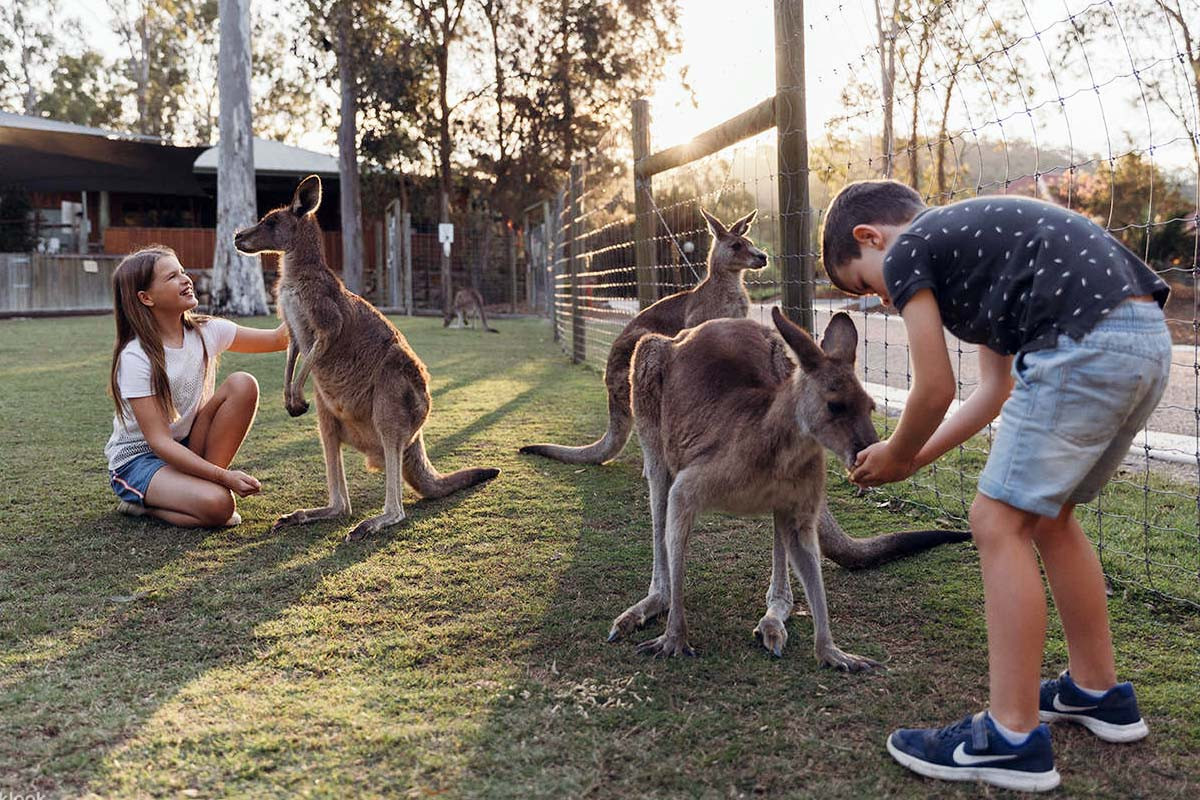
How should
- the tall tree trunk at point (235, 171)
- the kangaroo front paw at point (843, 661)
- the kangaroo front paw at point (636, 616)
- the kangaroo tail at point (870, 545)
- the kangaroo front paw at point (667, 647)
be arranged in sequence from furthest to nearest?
the tall tree trunk at point (235, 171), the kangaroo tail at point (870, 545), the kangaroo front paw at point (636, 616), the kangaroo front paw at point (667, 647), the kangaroo front paw at point (843, 661)

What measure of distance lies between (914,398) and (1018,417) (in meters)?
0.18

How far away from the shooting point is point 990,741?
1.80 meters

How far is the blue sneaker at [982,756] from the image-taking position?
1775mm

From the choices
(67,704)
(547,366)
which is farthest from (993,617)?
(547,366)

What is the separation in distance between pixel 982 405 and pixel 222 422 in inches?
107

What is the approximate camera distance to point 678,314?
4.45m

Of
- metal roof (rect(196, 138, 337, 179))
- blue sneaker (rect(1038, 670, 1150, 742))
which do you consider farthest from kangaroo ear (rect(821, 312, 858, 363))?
metal roof (rect(196, 138, 337, 179))

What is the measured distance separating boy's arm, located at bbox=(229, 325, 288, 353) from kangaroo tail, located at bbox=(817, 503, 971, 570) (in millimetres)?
2291

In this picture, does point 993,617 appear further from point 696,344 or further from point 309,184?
point 309,184

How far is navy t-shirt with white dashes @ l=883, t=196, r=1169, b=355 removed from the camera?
1.79m

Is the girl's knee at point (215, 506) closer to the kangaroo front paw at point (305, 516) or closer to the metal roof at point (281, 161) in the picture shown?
the kangaroo front paw at point (305, 516)

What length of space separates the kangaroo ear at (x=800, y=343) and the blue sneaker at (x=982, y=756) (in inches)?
30.8

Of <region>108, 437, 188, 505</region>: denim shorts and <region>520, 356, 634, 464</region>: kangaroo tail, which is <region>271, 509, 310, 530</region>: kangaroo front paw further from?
<region>520, 356, 634, 464</region>: kangaroo tail

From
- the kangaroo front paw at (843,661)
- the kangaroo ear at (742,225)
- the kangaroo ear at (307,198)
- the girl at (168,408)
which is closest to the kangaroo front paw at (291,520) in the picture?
the girl at (168,408)
